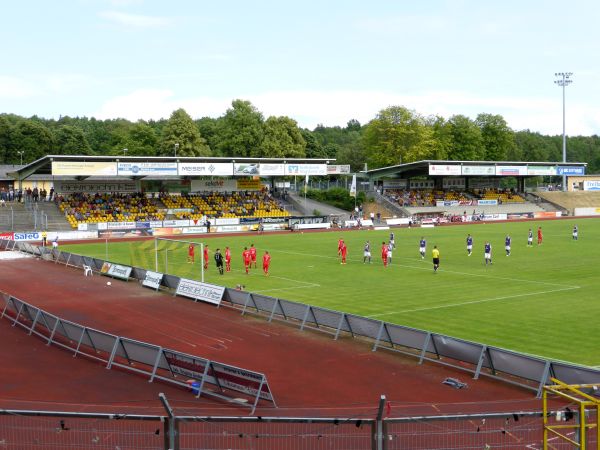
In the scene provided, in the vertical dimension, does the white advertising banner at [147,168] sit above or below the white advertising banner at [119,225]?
above

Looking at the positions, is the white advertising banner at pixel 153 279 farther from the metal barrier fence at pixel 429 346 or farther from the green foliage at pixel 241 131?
the green foliage at pixel 241 131

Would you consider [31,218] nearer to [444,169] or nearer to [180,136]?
[180,136]

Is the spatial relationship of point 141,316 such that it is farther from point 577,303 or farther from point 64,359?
point 577,303

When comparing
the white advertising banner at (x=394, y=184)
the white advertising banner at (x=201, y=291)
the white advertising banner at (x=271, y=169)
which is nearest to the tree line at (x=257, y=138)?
the white advertising banner at (x=394, y=184)

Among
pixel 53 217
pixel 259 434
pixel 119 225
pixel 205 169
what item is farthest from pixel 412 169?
pixel 259 434

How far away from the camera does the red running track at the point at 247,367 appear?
47.2ft

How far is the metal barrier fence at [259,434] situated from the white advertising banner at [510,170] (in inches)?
3449

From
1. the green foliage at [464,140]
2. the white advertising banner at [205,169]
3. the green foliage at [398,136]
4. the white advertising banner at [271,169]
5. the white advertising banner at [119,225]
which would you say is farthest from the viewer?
the green foliage at [464,140]

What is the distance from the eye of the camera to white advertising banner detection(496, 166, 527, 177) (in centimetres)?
9488

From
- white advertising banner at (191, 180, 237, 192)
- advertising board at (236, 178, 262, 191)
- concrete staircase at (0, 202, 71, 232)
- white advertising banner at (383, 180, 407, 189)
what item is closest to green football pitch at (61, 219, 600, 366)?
concrete staircase at (0, 202, 71, 232)

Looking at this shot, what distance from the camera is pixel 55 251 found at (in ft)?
142

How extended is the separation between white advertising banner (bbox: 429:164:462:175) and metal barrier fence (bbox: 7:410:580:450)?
78711mm

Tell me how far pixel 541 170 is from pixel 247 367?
89.2m

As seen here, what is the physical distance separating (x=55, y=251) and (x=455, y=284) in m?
26.4
